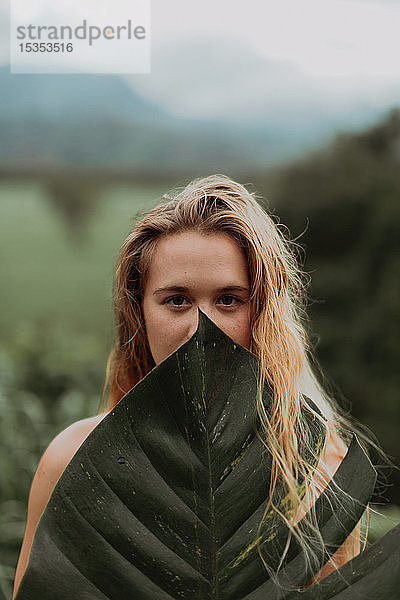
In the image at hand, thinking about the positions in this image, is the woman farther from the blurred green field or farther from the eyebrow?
the blurred green field

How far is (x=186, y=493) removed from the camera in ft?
1.11

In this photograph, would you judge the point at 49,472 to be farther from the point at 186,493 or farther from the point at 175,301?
the point at 186,493

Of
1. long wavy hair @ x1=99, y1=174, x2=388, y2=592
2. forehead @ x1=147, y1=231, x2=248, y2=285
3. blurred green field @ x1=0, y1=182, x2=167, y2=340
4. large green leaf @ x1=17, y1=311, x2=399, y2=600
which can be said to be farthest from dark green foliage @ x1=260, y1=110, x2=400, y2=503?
large green leaf @ x1=17, y1=311, x2=399, y2=600

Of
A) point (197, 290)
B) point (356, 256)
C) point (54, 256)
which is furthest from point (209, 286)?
point (54, 256)

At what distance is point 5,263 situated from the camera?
3004mm

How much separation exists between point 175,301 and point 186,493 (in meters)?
0.22

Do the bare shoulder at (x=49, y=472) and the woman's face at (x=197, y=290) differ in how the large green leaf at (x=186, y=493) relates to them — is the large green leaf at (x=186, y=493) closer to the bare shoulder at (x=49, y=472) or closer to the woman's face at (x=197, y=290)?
the woman's face at (x=197, y=290)

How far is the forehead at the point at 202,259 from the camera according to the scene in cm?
53

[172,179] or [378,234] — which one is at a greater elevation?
[172,179]

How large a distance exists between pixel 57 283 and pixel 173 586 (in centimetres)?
276

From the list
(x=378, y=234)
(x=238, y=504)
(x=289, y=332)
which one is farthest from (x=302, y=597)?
(x=378, y=234)

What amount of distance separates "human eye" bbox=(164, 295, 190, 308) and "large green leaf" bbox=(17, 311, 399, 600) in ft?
0.68

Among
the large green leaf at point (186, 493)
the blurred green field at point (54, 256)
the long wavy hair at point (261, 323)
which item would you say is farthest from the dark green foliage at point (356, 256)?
the large green leaf at point (186, 493)

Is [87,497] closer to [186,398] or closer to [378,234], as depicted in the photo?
[186,398]
